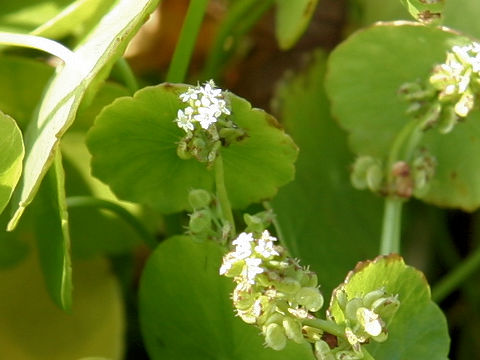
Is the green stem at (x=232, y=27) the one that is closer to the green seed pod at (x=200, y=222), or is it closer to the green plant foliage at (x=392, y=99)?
the green plant foliage at (x=392, y=99)

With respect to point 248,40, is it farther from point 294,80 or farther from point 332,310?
point 332,310

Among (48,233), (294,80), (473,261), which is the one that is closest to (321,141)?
(294,80)

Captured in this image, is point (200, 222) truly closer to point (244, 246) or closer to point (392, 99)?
point (244, 246)

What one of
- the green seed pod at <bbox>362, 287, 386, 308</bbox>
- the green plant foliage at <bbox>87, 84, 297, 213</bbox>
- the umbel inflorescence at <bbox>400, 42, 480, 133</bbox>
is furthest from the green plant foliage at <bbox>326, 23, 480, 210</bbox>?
the green seed pod at <bbox>362, 287, 386, 308</bbox>

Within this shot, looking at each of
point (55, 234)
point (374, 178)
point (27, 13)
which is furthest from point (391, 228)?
point (27, 13)

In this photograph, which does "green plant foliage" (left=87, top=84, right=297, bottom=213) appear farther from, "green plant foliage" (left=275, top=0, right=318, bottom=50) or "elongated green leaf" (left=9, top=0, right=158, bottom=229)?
"green plant foliage" (left=275, top=0, right=318, bottom=50)
